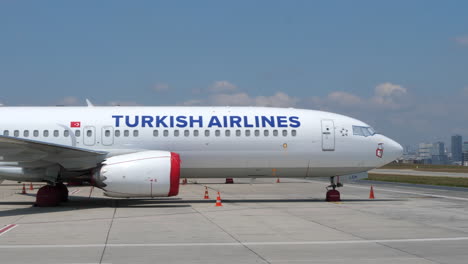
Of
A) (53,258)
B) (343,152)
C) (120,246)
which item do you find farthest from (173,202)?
(53,258)

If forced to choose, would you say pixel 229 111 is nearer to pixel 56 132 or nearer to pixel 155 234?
pixel 56 132

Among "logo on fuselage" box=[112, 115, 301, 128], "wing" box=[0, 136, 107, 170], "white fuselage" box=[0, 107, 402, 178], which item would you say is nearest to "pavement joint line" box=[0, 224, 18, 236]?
"wing" box=[0, 136, 107, 170]

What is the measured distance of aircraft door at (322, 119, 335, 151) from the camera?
22000 mm

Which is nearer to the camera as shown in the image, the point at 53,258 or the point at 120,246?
the point at 53,258

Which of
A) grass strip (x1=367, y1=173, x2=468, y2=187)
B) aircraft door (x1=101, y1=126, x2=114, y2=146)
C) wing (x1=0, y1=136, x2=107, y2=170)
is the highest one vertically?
aircraft door (x1=101, y1=126, x2=114, y2=146)

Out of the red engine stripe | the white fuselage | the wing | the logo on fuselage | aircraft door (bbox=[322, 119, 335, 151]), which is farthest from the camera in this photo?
aircraft door (bbox=[322, 119, 335, 151])

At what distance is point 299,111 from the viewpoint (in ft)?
75.0

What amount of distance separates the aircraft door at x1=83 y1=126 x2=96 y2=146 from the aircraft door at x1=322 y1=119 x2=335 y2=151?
353 inches

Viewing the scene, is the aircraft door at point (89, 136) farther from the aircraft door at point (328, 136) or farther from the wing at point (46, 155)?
the aircraft door at point (328, 136)

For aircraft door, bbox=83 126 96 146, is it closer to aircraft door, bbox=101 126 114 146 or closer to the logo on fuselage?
aircraft door, bbox=101 126 114 146

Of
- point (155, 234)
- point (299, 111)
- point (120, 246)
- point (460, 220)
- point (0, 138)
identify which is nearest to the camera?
point (120, 246)

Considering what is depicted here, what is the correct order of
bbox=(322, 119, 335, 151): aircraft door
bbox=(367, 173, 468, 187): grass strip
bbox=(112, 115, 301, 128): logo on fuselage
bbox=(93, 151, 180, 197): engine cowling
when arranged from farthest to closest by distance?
bbox=(367, 173, 468, 187): grass strip < bbox=(322, 119, 335, 151): aircraft door < bbox=(112, 115, 301, 128): logo on fuselage < bbox=(93, 151, 180, 197): engine cowling

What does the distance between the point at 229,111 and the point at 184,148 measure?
2453mm

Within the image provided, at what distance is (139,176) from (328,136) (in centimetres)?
784
